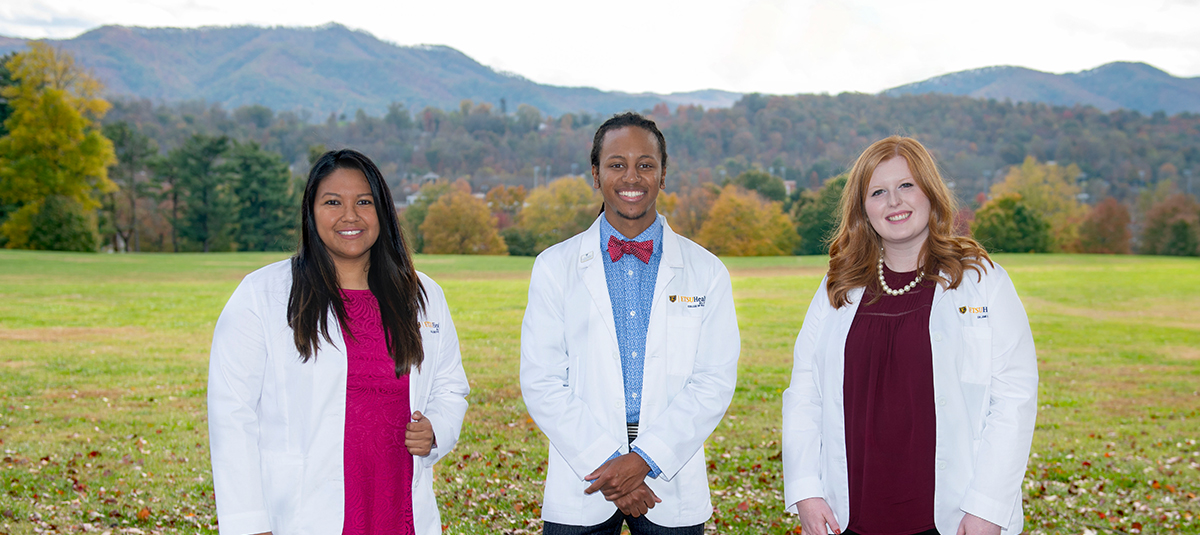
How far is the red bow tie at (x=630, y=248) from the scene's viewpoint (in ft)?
10.4

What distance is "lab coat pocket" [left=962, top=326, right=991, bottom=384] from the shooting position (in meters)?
2.55

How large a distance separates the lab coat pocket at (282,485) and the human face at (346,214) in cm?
76

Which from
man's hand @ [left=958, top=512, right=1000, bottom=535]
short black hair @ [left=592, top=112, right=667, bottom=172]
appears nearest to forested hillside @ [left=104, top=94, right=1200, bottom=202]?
short black hair @ [left=592, top=112, right=667, bottom=172]

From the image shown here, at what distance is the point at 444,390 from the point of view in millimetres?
3023

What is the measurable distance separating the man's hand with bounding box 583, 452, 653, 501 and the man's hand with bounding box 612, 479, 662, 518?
0.02m

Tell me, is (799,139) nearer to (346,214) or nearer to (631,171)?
(631,171)

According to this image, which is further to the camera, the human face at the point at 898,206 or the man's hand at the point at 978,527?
the human face at the point at 898,206

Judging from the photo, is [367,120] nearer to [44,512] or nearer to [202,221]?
[202,221]

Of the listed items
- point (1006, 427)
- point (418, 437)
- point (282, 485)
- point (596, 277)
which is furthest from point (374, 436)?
point (1006, 427)

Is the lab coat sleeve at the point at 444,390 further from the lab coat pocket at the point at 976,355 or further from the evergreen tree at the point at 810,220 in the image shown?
the evergreen tree at the point at 810,220

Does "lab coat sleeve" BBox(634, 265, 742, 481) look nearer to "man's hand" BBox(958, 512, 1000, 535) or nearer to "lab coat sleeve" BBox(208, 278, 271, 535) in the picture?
"man's hand" BBox(958, 512, 1000, 535)

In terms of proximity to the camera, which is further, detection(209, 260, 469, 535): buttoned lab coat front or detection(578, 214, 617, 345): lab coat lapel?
detection(578, 214, 617, 345): lab coat lapel

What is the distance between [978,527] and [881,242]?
3.48 ft

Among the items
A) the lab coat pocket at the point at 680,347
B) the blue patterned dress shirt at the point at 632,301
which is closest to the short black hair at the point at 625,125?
the blue patterned dress shirt at the point at 632,301
